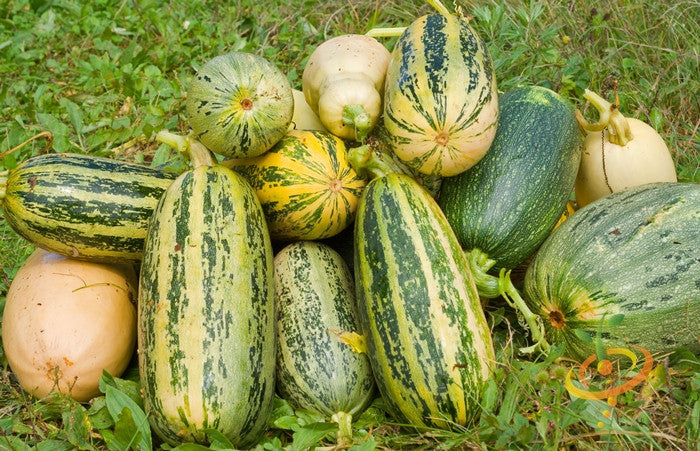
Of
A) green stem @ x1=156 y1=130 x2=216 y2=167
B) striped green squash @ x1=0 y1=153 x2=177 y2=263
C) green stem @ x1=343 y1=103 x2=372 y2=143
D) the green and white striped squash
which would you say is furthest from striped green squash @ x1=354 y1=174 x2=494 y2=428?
striped green squash @ x1=0 y1=153 x2=177 y2=263

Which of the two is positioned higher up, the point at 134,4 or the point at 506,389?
the point at 134,4

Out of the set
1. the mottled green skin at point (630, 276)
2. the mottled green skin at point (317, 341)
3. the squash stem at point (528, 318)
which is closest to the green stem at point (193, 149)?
the mottled green skin at point (317, 341)

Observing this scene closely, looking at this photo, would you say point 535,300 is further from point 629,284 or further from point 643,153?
point 643,153

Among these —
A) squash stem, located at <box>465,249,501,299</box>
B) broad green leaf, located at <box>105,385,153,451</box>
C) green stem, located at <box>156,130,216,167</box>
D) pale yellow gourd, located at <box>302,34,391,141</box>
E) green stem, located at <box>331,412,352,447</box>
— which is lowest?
green stem, located at <box>331,412,352,447</box>

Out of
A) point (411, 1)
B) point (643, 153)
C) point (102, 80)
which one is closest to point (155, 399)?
point (643, 153)

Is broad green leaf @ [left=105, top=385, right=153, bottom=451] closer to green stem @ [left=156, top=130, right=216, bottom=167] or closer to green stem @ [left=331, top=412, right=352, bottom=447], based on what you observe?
green stem @ [left=331, top=412, right=352, bottom=447]

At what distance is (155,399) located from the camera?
94.8 inches

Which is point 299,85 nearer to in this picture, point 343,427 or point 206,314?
point 206,314

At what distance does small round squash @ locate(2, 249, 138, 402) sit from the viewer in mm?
2730

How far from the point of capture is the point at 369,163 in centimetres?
293

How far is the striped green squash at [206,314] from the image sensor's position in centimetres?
236

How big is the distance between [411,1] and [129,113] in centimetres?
218

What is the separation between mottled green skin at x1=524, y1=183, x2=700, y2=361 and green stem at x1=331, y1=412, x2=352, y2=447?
0.88 m

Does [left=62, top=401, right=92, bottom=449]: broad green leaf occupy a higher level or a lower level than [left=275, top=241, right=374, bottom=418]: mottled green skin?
lower
